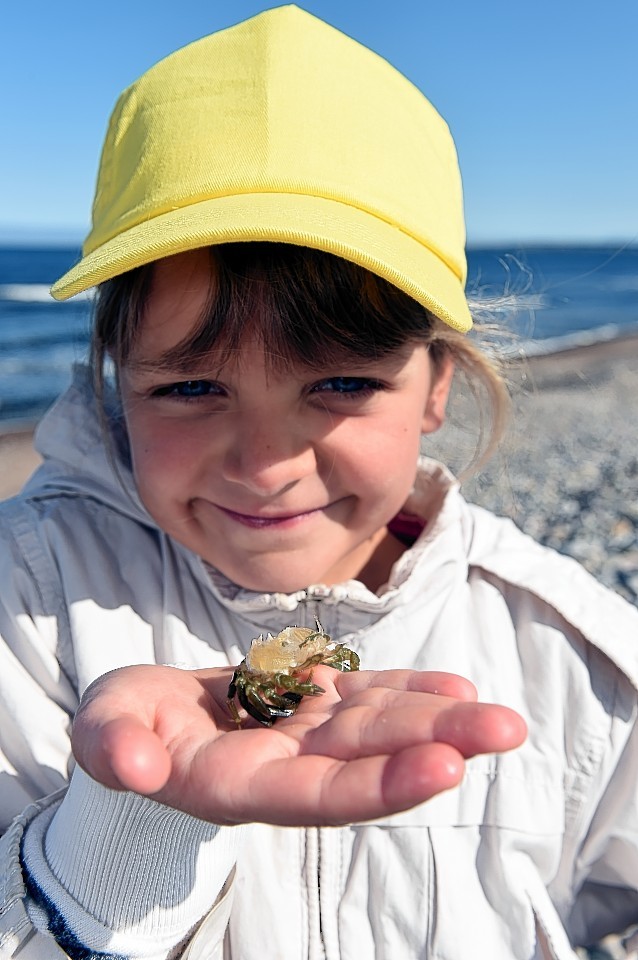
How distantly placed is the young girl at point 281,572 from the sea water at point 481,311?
1.09 feet

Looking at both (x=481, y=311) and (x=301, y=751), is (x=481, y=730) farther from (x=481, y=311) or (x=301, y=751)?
(x=481, y=311)

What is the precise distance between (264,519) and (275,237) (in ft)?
2.31

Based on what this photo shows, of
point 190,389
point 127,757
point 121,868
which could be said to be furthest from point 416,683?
point 190,389

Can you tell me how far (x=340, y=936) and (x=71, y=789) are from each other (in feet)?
2.37

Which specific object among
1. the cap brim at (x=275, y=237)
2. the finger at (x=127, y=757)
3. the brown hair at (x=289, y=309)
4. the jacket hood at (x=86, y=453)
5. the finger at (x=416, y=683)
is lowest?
the finger at (x=416, y=683)

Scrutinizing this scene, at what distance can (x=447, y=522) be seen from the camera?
2324 mm

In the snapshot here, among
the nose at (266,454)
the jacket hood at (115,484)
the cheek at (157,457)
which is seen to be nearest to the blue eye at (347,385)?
the nose at (266,454)

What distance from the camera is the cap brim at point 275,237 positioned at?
1629 millimetres

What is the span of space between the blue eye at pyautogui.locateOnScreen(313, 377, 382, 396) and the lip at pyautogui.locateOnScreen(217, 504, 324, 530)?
306 millimetres

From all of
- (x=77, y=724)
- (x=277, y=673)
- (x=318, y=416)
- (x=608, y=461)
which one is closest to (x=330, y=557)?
(x=318, y=416)

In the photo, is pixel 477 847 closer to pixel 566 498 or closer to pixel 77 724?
pixel 77 724

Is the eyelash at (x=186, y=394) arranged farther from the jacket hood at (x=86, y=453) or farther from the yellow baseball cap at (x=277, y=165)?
the jacket hood at (x=86, y=453)

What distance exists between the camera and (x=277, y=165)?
1.73 meters

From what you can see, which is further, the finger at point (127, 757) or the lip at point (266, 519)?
the lip at point (266, 519)
